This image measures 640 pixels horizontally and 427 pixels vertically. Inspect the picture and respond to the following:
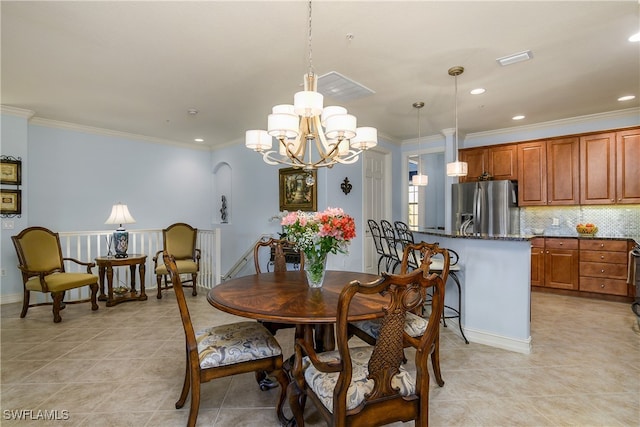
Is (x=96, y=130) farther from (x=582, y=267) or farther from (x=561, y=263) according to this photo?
(x=582, y=267)

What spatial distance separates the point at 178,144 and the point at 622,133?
7203 millimetres

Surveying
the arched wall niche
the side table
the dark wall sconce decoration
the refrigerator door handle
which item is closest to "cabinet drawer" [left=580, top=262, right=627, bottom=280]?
the refrigerator door handle

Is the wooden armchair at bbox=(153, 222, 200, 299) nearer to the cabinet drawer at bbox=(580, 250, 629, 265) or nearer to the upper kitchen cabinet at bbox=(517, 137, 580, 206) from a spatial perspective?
the upper kitchen cabinet at bbox=(517, 137, 580, 206)

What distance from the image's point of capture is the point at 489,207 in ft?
16.6

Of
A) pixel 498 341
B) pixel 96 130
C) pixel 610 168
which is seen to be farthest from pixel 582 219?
pixel 96 130

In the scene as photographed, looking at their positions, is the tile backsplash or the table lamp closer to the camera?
the table lamp

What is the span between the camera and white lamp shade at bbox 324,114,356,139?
2170mm

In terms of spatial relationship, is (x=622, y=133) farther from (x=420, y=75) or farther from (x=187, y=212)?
(x=187, y=212)

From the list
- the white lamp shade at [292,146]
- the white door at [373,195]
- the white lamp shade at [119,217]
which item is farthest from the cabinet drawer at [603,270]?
the white lamp shade at [119,217]

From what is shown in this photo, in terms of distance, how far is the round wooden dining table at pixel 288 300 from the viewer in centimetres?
159

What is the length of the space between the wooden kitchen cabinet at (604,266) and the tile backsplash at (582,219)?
529 millimetres

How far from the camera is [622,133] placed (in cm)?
445

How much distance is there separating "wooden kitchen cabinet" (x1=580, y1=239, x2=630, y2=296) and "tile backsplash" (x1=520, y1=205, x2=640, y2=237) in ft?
1.73

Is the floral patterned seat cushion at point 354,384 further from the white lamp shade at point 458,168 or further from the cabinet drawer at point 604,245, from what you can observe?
the cabinet drawer at point 604,245
